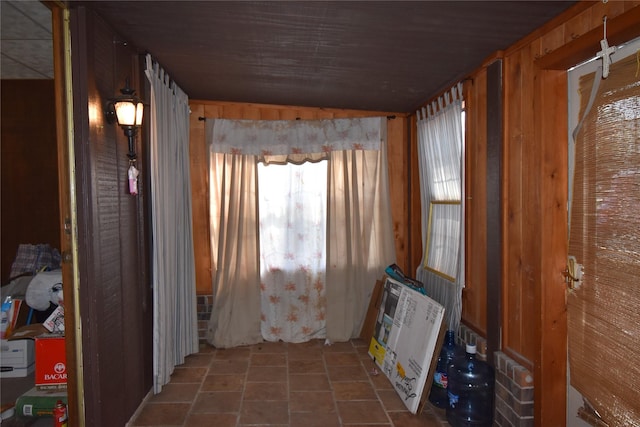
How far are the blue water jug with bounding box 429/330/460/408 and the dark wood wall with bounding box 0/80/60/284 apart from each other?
4.26 meters

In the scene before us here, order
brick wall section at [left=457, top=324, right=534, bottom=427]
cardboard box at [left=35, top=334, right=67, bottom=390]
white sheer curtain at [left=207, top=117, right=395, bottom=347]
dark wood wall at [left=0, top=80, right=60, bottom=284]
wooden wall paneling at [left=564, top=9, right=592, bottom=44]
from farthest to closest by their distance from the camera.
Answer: dark wood wall at [left=0, top=80, right=60, bottom=284] → white sheer curtain at [left=207, top=117, right=395, bottom=347] → cardboard box at [left=35, top=334, right=67, bottom=390] → brick wall section at [left=457, top=324, right=534, bottom=427] → wooden wall paneling at [left=564, top=9, right=592, bottom=44]

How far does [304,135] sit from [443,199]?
4.91 feet

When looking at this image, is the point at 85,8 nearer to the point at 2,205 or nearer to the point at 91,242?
the point at 91,242

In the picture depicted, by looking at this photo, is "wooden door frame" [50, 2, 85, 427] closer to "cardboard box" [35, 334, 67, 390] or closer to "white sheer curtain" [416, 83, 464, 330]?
"cardboard box" [35, 334, 67, 390]

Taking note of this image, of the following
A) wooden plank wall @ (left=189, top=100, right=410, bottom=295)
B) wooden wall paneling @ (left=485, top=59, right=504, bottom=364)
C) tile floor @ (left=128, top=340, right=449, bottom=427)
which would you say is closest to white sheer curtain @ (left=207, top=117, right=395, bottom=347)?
wooden plank wall @ (left=189, top=100, right=410, bottom=295)

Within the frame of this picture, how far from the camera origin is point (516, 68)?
2.41m

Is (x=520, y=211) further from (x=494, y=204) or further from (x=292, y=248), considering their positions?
(x=292, y=248)

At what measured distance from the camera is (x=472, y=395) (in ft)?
8.32

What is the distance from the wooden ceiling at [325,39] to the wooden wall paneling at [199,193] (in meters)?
0.57

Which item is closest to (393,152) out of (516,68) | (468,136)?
(468,136)

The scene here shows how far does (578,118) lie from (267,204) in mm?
2759

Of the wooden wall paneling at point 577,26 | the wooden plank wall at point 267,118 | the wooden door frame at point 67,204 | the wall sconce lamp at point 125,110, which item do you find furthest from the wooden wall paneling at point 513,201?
the wooden door frame at point 67,204

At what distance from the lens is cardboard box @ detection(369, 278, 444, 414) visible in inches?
109

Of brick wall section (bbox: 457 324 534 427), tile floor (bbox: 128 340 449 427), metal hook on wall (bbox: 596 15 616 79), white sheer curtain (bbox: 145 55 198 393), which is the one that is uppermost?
metal hook on wall (bbox: 596 15 616 79)
